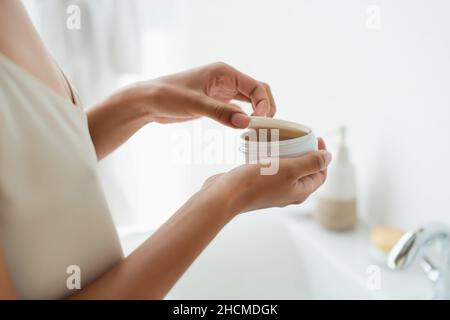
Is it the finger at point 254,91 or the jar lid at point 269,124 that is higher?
the finger at point 254,91

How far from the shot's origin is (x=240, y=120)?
0.35 m

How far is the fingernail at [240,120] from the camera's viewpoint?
1.16 feet

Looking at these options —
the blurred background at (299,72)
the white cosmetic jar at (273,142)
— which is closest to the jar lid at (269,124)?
the white cosmetic jar at (273,142)

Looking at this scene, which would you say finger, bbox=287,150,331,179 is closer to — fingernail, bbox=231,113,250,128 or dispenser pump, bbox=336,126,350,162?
fingernail, bbox=231,113,250,128

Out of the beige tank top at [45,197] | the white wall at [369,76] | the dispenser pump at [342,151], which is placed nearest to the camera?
the beige tank top at [45,197]

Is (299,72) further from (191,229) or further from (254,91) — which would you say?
(191,229)

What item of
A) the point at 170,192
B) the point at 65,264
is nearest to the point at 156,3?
the point at 170,192

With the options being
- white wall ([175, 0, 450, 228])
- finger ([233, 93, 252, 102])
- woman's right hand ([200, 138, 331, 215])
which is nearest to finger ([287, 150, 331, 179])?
woman's right hand ([200, 138, 331, 215])

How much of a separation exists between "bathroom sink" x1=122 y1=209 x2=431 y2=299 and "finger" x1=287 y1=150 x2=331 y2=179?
11.6 inches

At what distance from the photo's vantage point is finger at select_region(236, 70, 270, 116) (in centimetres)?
45

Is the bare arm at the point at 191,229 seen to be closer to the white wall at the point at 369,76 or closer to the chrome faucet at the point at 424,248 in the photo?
the chrome faucet at the point at 424,248

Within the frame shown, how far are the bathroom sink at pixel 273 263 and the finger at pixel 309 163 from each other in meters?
0.30

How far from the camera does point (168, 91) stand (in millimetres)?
452
